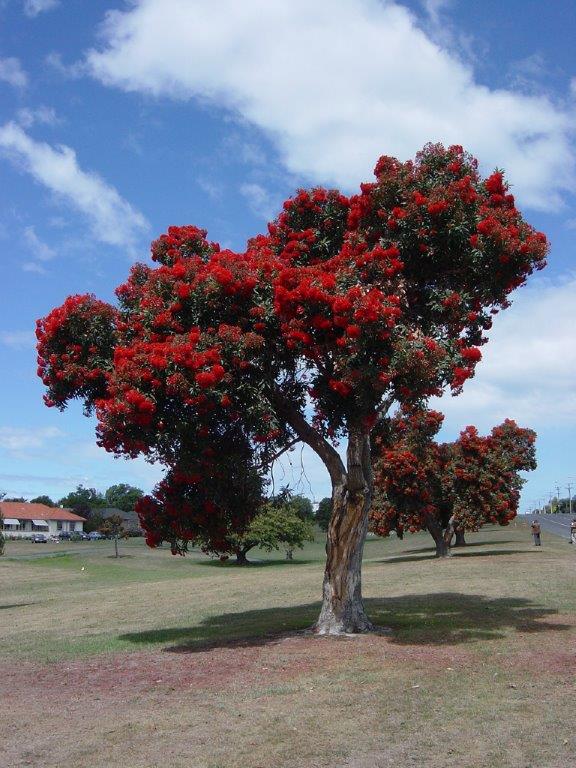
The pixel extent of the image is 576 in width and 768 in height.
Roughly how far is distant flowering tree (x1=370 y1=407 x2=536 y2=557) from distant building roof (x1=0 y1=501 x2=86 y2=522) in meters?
104

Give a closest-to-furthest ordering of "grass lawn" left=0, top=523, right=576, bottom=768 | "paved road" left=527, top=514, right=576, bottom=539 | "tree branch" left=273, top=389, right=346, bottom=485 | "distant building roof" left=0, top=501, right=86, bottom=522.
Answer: "grass lawn" left=0, top=523, right=576, bottom=768, "tree branch" left=273, top=389, right=346, bottom=485, "paved road" left=527, top=514, right=576, bottom=539, "distant building roof" left=0, top=501, right=86, bottom=522

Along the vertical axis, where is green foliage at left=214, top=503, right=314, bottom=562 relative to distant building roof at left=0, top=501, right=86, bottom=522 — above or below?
below

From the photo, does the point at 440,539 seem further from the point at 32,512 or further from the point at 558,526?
the point at 32,512

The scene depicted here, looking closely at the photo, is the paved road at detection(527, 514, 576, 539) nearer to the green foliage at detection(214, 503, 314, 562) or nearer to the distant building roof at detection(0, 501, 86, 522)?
→ the green foliage at detection(214, 503, 314, 562)

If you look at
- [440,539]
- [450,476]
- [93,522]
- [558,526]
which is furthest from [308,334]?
[93,522]

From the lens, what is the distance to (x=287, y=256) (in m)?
14.7

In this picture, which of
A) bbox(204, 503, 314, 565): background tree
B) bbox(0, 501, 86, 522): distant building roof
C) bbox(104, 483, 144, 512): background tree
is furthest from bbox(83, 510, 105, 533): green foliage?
bbox(204, 503, 314, 565): background tree

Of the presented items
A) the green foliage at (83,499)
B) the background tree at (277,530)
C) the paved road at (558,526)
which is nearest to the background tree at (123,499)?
the green foliage at (83,499)

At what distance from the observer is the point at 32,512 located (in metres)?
131

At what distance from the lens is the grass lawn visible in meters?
7.35

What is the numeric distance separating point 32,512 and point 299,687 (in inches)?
5115

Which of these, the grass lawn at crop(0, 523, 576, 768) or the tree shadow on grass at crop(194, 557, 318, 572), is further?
the tree shadow on grass at crop(194, 557, 318, 572)

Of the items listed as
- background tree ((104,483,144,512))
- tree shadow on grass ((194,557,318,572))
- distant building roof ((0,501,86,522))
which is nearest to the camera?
tree shadow on grass ((194,557,318,572))

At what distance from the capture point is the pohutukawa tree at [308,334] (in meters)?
11.9
